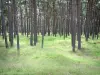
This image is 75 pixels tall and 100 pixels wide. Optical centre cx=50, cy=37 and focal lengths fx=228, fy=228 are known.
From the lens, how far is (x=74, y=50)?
97.1ft

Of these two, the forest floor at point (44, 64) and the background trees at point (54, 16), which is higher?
the background trees at point (54, 16)

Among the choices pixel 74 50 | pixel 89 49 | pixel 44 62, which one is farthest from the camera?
pixel 89 49

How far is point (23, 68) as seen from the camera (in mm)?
18234

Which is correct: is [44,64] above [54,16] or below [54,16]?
below

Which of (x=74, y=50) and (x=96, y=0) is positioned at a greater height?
(x=96, y=0)

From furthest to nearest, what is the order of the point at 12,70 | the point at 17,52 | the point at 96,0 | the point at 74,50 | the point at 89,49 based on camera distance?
the point at 96,0
the point at 89,49
the point at 74,50
the point at 17,52
the point at 12,70

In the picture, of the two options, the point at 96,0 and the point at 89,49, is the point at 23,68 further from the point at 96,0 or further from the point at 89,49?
the point at 96,0

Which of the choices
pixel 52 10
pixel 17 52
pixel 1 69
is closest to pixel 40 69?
pixel 1 69

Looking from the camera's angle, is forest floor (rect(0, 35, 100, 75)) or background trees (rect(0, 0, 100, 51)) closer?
forest floor (rect(0, 35, 100, 75))

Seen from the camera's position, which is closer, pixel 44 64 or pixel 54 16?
pixel 44 64

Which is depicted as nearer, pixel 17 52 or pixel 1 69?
pixel 1 69

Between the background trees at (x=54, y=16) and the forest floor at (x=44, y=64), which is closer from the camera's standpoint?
the forest floor at (x=44, y=64)

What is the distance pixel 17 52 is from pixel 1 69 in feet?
28.7

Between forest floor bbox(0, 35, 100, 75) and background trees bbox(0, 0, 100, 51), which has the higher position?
background trees bbox(0, 0, 100, 51)
